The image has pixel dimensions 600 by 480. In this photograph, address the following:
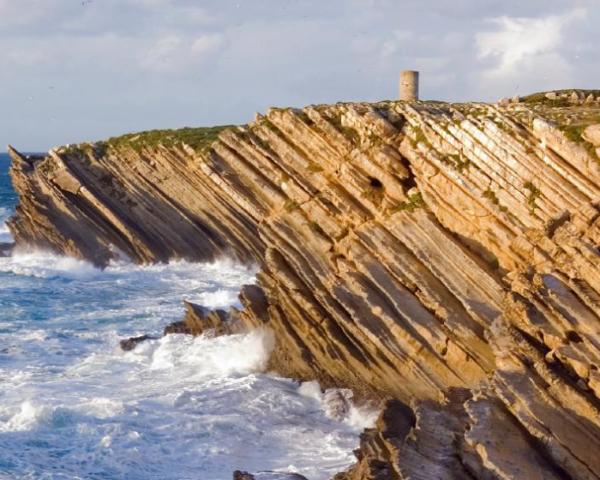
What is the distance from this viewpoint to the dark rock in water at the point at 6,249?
56281 mm

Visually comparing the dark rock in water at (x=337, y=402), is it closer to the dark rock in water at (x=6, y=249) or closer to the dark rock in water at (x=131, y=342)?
the dark rock in water at (x=131, y=342)

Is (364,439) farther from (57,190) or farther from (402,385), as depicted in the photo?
(57,190)

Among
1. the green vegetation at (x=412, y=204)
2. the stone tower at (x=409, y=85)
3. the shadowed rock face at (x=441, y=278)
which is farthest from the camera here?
the stone tower at (x=409, y=85)

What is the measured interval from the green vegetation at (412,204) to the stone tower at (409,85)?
40.3 ft

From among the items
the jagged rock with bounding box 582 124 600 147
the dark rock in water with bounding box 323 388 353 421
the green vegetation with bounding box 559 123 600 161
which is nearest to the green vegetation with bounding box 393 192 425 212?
the green vegetation with bounding box 559 123 600 161

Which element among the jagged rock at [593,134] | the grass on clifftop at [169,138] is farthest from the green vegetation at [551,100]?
the grass on clifftop at [169,138]

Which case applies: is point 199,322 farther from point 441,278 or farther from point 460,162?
point 460,162

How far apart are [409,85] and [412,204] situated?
13187mm

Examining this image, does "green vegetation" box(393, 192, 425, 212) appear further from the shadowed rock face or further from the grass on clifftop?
the grass on clifftop

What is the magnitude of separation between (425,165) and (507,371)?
808 centimetres

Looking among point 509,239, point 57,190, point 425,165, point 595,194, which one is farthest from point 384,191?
point 57,190

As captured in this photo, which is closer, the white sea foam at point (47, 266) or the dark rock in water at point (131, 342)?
the dark rock in water at point (131, 342)

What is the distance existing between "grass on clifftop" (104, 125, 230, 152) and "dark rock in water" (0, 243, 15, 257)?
350 inches

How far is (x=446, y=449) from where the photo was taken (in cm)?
1792
